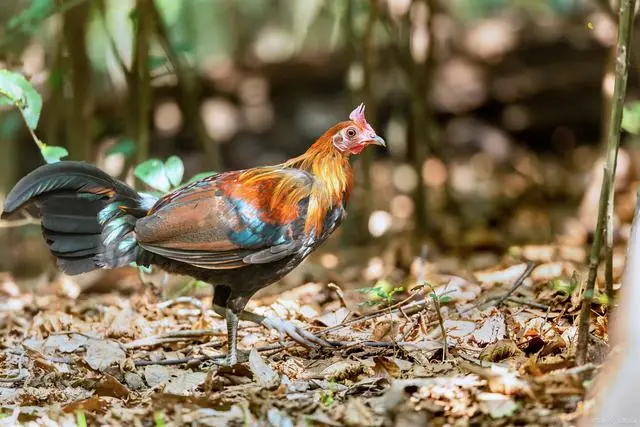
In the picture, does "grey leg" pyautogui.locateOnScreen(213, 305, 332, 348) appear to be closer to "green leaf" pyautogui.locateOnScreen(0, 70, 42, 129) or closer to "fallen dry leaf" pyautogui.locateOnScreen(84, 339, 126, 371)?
"fallen dry leaf" pyautogui.locateOnScreen(84, 339, 126, 371)

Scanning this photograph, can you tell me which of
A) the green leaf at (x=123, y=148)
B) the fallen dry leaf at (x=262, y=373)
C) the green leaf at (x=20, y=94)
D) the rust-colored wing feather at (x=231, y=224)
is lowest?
the fallen dry leaf at (x=262, y=373)

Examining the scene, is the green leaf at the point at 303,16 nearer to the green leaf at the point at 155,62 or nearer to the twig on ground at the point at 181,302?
the green leaf at the point at 155,62

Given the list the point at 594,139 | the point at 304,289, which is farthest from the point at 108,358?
the point at 594,139

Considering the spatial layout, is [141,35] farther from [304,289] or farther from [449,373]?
[449,373]

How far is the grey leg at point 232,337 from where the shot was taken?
466 centimetres

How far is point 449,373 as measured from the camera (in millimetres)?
4090

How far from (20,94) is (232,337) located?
1.80 meters

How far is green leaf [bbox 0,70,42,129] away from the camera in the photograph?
4922 millimetres

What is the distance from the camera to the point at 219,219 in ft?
15.1

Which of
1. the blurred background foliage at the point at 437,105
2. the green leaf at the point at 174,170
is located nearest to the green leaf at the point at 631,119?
the green leaf at the point at 174,170

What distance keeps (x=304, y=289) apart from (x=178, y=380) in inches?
81.5

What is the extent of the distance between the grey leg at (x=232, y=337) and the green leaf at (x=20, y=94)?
158cm

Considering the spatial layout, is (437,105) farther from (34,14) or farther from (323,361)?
(323,361)

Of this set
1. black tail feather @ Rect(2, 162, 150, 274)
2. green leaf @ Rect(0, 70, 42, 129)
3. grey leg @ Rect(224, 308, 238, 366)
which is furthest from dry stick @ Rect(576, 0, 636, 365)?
green leaf @ Rect(0, 70, 42, 129)
